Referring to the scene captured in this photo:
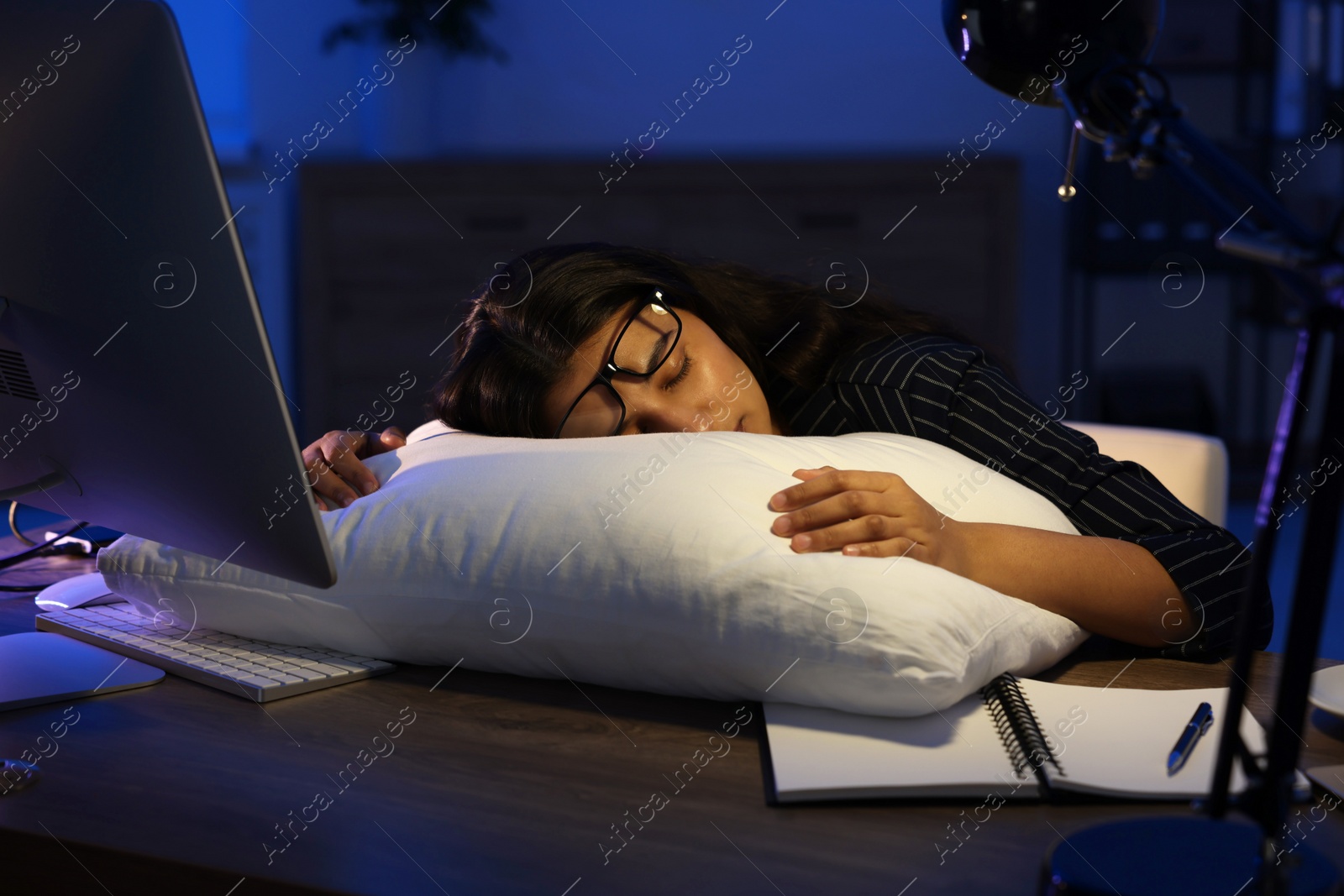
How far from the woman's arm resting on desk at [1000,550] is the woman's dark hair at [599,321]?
0.49m

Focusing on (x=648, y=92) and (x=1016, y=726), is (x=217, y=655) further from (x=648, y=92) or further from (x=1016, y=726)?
(x=648, y=92)

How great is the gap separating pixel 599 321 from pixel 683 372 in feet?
0.35

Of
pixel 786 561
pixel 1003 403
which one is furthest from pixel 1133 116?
pixel 1003 403

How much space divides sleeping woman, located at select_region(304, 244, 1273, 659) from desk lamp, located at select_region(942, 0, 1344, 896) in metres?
0.31

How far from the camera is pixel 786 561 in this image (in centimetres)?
71

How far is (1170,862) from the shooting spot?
1.45 feet

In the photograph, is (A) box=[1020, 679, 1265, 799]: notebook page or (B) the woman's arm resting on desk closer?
(A) box=[1020, 679, 1265, 799]: notebook page

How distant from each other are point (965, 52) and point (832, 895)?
406 millimetres

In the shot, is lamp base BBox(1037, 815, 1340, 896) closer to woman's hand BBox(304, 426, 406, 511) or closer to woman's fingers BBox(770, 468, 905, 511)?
woman's fingers BBox(770, 468, 905, 511)

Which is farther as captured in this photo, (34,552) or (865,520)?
(34,552)

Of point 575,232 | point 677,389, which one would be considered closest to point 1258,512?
point 677,389

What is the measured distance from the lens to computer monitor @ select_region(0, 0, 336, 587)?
61cm

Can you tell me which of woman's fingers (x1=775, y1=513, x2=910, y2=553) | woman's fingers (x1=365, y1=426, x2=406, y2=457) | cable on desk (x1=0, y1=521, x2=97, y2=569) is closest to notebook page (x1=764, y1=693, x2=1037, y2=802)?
woman's fingers (x1=775, y1=513, x2=910, y2=553)

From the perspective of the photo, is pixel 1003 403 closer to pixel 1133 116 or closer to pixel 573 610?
pixel 573 610
